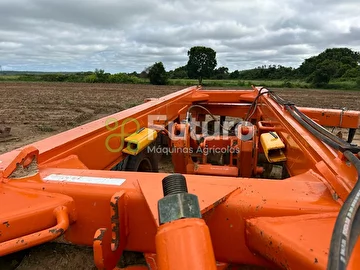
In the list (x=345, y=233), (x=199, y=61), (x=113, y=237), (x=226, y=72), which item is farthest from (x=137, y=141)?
(x=226, y=72)

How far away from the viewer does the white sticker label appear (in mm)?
1279

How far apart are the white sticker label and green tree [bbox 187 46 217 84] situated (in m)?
45.8

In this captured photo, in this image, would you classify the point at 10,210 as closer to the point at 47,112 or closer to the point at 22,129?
the point at 22,129

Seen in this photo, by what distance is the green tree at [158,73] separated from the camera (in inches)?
1379

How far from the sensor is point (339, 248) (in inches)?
27.4

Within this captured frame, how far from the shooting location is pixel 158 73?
35031mm

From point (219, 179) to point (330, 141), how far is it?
0.65 m

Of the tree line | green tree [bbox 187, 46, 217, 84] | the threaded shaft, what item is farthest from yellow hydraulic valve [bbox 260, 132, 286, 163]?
green tree [bbox 187, 46, 217, 84]

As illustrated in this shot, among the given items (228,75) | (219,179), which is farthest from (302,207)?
(228,75)

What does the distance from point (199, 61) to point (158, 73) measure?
13464 millimetres

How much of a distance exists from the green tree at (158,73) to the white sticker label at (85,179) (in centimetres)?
3448

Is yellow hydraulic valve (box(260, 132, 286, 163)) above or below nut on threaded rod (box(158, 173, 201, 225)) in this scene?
below

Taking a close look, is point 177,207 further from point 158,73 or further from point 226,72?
point 226,72

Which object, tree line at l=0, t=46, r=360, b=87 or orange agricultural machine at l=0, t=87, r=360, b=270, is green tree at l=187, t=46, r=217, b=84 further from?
orange agricultural machine at l=0, t=87, r=360, b=270
